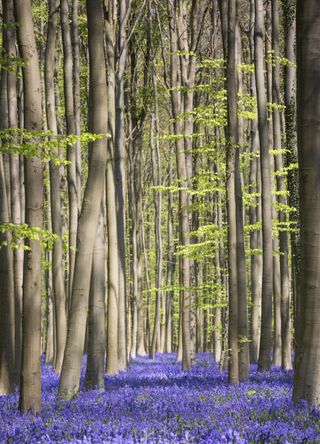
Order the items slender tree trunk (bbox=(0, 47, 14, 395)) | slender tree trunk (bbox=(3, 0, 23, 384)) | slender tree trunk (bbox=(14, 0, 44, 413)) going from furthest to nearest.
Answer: slender tree trunk (bbox=(3, 0, 23, 384))
slender tree trunk (bbox=(0, 47, 14, 395))
slender tree trunk (bbox=(14, 0, 44, 413))

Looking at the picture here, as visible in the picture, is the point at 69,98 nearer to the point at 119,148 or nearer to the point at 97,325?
the point at 119,148

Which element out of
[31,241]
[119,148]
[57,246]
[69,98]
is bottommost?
[57,246]

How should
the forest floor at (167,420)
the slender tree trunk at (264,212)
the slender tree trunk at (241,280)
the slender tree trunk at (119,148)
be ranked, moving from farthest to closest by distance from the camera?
1. the slender tree trunk at (119,148)
2. the slender tree trunk at (264,212)
3. the slender tree trunk at (241,280)
4. the forest floor at (167,420)

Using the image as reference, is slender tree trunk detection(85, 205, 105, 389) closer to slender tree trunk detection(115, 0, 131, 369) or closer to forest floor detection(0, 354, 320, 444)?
forest floor detection(0, 354, 320, 444)

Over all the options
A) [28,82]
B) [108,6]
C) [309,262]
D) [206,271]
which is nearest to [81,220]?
[28,82]

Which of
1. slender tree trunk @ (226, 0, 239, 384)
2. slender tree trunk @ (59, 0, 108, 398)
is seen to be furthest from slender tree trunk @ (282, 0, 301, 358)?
slender tree trunk @ (59, 0, 108, 398)

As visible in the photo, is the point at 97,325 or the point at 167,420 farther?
the point at 97,325

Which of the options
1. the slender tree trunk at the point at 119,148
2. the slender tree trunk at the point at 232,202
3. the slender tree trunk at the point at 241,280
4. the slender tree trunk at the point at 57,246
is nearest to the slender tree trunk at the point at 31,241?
the slender tree trunk at the point at 232,202

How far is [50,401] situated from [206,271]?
1240 inches

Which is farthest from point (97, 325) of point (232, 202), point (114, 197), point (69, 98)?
point (69, 98)

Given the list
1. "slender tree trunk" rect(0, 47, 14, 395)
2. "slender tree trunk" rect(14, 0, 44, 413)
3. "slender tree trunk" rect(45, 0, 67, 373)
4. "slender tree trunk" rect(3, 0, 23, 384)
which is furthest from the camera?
"slender tree trunk" rect(45, 0, 67, 373)

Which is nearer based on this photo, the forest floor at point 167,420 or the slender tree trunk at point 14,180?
the forest floor at point 167,420

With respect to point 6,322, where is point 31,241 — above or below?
above

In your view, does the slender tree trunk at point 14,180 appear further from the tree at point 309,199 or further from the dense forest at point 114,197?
the tree at point 309,199
